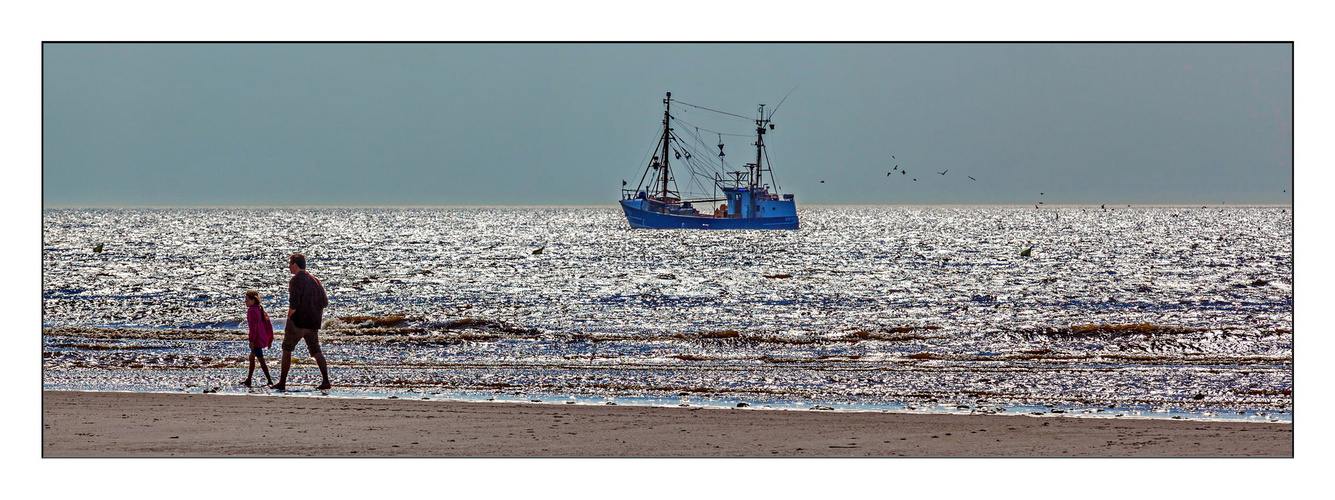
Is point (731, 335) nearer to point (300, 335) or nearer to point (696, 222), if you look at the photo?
point (300, 335)

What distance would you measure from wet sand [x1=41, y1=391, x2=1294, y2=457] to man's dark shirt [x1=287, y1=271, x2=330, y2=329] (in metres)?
0.95

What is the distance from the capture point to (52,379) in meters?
13.8

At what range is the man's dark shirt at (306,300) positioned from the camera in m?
10.8

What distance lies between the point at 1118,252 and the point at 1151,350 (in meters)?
59.0

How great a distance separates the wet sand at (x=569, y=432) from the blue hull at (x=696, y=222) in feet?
317

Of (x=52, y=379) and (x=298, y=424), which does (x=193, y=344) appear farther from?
(x=298, y=424)

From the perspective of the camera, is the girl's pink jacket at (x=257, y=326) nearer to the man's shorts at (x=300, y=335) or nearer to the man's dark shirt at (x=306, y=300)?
the man's shorts at (x=300, y=335)

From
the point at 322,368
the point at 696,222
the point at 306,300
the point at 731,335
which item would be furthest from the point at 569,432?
the point at 696,222

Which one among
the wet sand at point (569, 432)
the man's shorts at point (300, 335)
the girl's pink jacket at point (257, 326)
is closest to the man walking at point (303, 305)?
the man's shorts at point (300, 335)

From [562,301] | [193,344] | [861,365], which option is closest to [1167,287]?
[562,301]

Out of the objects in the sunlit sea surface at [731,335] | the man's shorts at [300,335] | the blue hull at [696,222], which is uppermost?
the blue hull at [696,222]

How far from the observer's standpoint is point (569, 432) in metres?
10.1

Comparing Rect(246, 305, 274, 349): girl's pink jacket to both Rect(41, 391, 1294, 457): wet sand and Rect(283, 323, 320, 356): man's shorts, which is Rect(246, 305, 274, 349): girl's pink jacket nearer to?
Rect(41, 391, 1294, 457): wet sand

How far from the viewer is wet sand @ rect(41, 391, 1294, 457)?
30.1 feet
